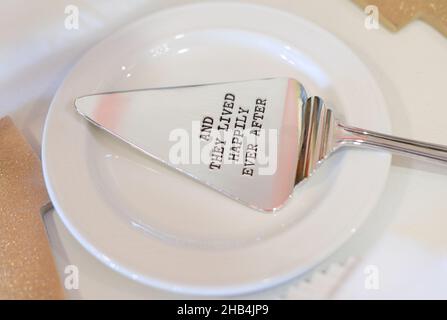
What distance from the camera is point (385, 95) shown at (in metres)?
0.44

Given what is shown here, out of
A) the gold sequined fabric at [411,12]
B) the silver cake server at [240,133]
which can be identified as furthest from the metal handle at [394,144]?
the gold sequined fabric at [411,12]

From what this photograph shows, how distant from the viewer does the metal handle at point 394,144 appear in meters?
0.38

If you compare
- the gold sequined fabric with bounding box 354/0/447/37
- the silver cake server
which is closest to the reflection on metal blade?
the silver cake server

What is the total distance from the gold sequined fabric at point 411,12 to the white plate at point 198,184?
75 mm

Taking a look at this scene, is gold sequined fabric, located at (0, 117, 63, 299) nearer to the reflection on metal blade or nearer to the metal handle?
the reflection on metal blade

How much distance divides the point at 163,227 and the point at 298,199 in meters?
0.10

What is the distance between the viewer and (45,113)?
0.45 metres

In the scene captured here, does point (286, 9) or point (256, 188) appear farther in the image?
point (286, 9)

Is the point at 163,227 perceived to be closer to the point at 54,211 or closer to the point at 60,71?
the point at 54,211

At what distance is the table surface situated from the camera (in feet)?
1.17

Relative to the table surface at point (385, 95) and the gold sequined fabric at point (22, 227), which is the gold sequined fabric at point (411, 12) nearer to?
the table surface at point (385, 95)

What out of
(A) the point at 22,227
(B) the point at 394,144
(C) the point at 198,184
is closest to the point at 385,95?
(B) the point at 394,144

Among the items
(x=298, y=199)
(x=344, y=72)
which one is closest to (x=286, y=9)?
(x=344, y=72)
